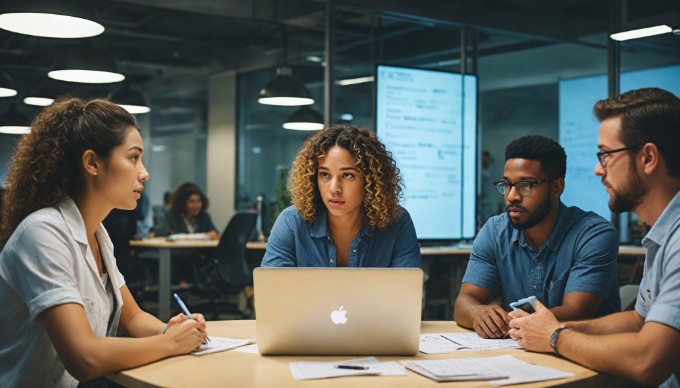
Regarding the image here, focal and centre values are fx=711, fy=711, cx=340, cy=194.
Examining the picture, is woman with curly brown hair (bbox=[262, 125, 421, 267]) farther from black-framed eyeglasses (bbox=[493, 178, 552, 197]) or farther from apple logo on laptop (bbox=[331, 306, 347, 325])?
apple logo on laptop (bbox=[331, 306, 347, 325])

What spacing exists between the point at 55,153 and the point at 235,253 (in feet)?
16.1

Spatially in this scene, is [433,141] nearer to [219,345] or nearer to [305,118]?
[305,118]

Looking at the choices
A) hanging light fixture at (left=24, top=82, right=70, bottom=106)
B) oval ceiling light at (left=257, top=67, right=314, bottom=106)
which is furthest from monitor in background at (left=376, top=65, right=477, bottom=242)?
hanging light fixture at (left=24, top=82, right=70, bottom=106)

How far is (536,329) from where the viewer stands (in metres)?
2.13

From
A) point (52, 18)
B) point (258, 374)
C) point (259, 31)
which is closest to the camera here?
point (258, 374)

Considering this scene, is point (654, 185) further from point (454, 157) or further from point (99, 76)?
point (99, 76)

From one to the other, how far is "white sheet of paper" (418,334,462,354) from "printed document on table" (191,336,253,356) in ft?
1.79

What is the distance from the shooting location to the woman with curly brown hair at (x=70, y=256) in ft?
6.06

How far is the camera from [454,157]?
21.7 ft

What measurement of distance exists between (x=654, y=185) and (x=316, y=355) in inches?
42.9

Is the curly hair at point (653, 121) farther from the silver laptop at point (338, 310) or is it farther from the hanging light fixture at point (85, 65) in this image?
the hanging light fixture at point (85, 65)

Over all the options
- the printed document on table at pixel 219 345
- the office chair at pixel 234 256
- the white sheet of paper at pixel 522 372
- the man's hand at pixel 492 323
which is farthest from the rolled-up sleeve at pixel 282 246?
the office chair at pixel 234 256

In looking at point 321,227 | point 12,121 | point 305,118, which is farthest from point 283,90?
point 321,227

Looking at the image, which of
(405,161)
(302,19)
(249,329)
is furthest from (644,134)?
(302,19)
